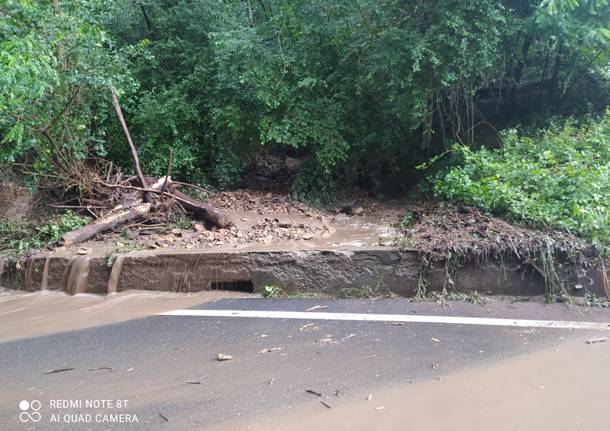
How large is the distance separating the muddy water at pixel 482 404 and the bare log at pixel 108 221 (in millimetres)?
5358

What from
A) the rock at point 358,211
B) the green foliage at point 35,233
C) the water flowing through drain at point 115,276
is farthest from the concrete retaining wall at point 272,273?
the rock at point 358,211

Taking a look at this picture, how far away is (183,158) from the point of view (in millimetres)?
9758

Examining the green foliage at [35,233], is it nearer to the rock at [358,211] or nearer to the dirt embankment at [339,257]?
the dirt embankment at [339,257]

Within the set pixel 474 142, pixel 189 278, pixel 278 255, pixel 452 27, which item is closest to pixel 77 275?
pixel 189 278

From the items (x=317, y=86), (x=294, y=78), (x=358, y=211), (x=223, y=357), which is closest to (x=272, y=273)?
(x=223, y=357)

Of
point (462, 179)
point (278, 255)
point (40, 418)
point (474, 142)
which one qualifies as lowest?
point (40, 418)

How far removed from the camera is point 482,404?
113 inches

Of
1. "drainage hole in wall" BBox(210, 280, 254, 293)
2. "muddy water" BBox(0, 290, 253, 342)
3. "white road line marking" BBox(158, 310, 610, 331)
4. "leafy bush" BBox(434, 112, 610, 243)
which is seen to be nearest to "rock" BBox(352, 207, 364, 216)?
"leafy bush" BBox(434, 112, 610, 243)

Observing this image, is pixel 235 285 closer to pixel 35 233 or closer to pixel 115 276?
pixel 115 276

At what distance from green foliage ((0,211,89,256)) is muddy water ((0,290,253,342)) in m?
1.06

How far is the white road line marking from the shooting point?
155 inches

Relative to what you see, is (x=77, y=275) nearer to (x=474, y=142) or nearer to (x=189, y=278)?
(x=189, y=278)

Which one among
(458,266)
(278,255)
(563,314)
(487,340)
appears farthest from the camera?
(278,255)

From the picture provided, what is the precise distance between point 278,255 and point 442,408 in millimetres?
2967
